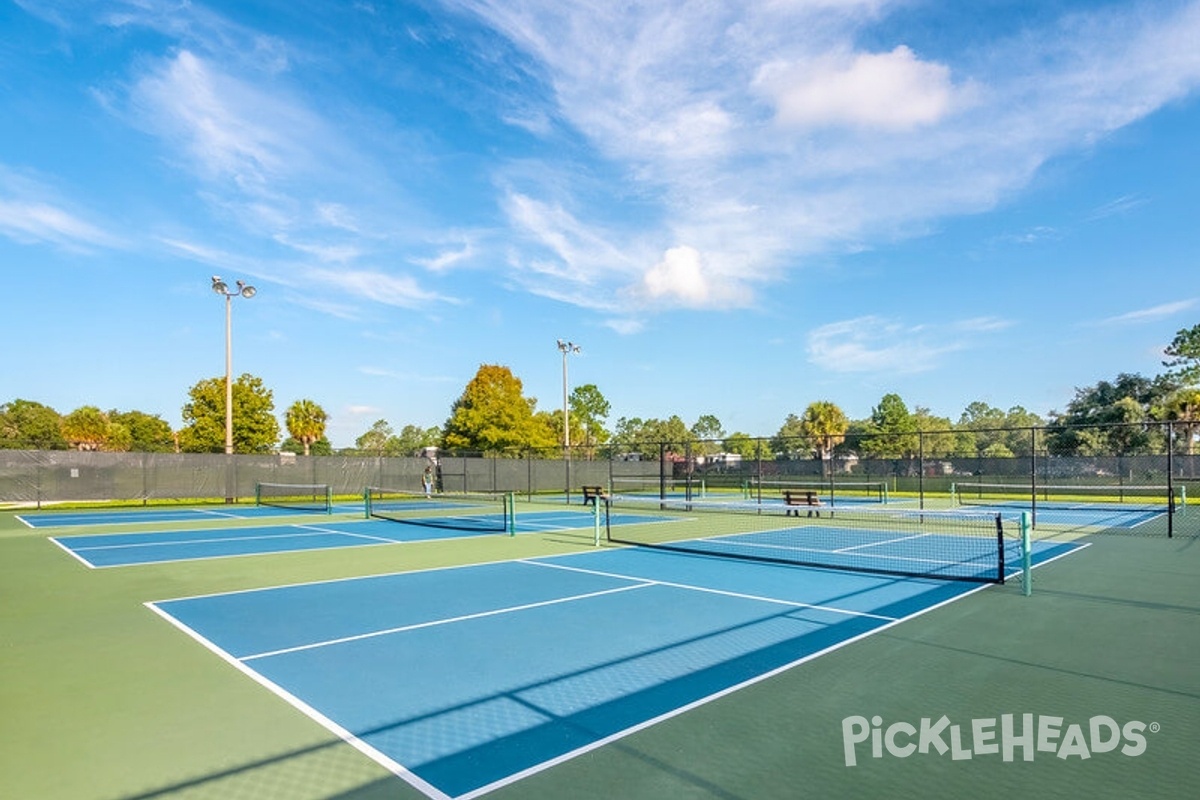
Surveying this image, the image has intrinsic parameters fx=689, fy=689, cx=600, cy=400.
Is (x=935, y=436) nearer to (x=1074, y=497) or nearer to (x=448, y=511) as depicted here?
(x=1074, y=497)

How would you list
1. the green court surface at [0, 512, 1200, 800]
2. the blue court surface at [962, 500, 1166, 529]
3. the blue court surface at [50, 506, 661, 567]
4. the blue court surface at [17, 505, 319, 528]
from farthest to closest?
the blue court surface at [17, 505, 319, 528]
the blue court surface at [962, 500, 1166, 529]
the blue court surface at [50, 506, 661, 567]
the green court surface at [0, 512, 1200, 800]

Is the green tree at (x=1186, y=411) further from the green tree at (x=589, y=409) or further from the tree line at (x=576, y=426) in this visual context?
the green tree at (x=589, y=409)

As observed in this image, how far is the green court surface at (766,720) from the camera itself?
3.70m

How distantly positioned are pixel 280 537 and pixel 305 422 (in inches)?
2032

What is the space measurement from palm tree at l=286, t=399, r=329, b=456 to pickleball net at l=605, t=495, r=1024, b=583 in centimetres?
4938

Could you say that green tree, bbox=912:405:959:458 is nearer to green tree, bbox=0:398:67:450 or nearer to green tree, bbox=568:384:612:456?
green tree, bbox=568:384:612:456

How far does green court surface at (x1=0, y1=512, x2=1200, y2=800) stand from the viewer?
146 inches

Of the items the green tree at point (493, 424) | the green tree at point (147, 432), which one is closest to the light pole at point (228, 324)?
the green tree at point (493, 424)

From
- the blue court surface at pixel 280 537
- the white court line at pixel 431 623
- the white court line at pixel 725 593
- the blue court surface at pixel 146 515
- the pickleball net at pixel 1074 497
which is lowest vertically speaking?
the pickleball net at pixel 1074 497

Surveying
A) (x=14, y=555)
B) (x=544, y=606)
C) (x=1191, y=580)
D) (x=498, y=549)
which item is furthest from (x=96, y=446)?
(x=1191, y=580)

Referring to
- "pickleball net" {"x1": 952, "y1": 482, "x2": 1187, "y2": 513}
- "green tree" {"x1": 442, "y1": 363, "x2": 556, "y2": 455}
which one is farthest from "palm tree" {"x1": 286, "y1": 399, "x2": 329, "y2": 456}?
"pickleball net" {"x1": 952, "y1": 482, "x2": 1187, "y2": 513}

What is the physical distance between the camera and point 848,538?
15289 mm

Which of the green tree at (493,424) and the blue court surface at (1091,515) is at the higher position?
the green tree at (493,424)

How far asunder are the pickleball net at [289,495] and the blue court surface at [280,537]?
697 cm
